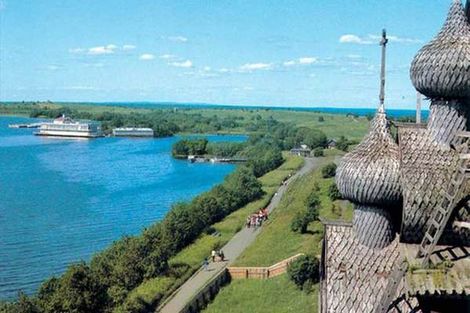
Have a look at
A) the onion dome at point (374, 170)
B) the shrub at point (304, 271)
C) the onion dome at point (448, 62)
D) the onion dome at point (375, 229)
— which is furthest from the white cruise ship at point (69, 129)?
the onion dome at point (448, 62)

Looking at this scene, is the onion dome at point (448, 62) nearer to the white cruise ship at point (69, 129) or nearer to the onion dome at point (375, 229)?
the onion dome at point (375, 229)

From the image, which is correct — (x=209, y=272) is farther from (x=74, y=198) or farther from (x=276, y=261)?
(x=74, y=198)

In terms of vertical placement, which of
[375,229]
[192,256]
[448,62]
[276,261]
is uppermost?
[448,62]

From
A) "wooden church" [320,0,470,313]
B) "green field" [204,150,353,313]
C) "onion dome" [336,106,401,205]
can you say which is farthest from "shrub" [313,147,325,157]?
"onion dome" [336,106,401,205]

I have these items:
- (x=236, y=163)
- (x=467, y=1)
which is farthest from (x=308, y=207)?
(x=236, y=163)

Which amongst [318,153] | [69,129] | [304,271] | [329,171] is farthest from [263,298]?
[69,129]

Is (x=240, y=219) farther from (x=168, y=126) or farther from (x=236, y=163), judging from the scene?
(x=168, y=126)
